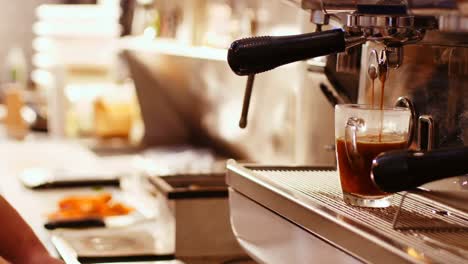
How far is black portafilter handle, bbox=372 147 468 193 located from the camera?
0.92 meters

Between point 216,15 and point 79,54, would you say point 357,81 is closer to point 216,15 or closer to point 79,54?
point 216,15

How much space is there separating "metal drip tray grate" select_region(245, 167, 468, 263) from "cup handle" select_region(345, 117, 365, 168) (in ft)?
0.19

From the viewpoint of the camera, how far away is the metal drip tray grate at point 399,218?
92cm

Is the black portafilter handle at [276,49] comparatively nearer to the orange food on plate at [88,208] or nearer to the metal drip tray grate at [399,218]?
the metal drip tray grate at [399,218]

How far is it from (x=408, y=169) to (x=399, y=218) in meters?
0.19

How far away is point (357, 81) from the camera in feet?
4.99

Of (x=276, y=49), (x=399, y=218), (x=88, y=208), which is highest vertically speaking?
(x=276, y=49)

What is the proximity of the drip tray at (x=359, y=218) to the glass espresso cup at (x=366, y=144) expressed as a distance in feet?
0.06

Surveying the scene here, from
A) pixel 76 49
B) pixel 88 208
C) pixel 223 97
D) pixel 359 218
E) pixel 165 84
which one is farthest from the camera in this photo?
pixel 76 49

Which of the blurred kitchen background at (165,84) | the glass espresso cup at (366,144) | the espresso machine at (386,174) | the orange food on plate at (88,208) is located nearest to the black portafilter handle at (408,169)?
the espresso machine at (386,174)

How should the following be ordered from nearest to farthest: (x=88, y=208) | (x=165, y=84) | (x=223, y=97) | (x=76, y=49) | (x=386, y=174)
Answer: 1. (x=386, y=174)
2. (x=88, y=208)
3. (x=223, y=97)
4. (x=165, y=84)
5. (x=76, y=49)

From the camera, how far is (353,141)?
3.80ft

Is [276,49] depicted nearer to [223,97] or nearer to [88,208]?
[88,208]

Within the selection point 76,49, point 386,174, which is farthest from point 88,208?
point 76,49
